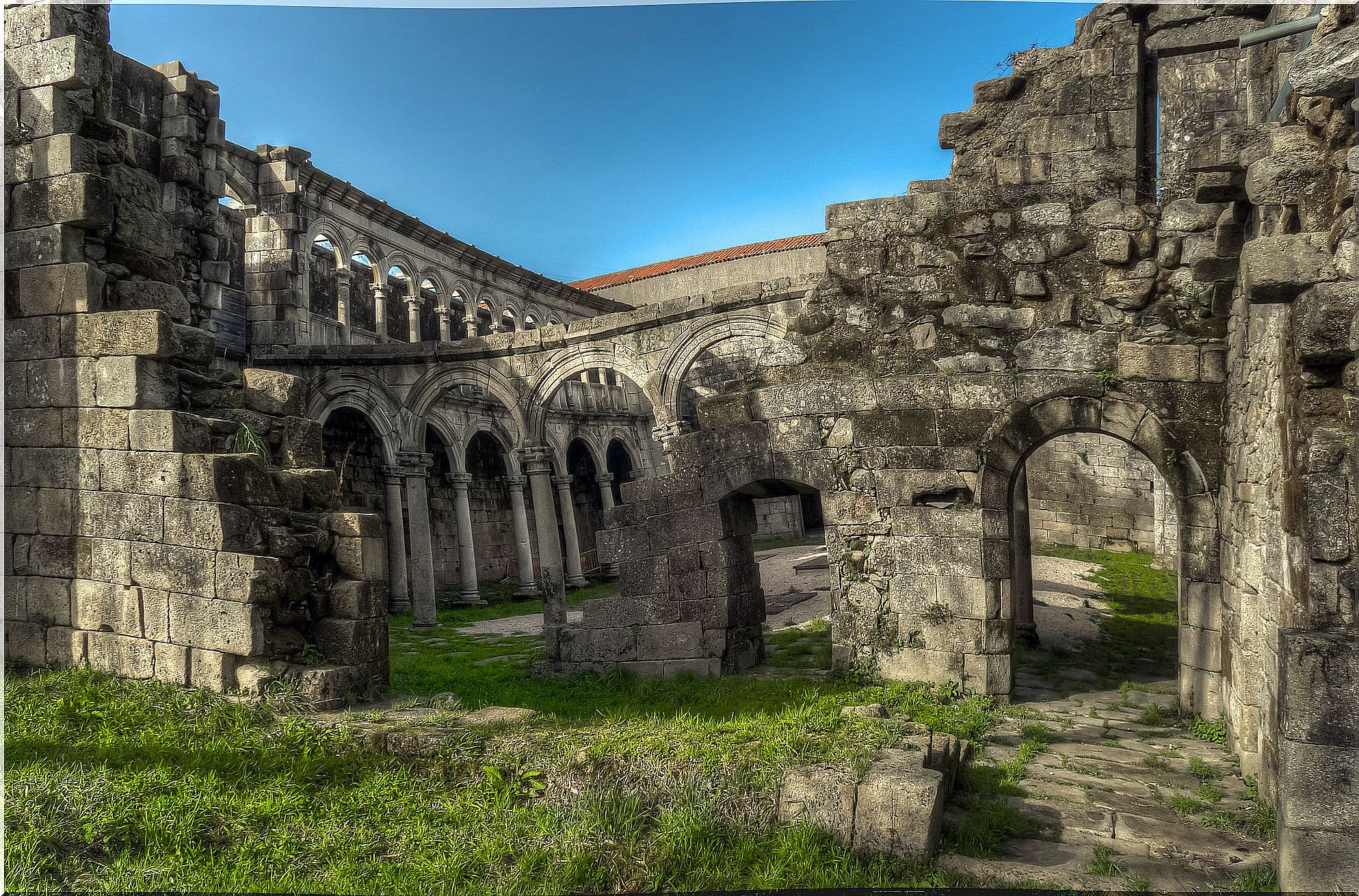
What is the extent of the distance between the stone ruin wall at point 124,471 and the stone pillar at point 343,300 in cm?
1052

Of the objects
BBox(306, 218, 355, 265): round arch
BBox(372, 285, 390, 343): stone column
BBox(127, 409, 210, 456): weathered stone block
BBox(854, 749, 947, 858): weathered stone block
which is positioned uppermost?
BBox(306, 218, 355, 265): round arch

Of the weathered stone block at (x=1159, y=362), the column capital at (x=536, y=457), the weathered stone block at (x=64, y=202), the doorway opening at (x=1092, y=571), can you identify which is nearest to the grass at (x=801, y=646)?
the doorway opening at (x=1092, y=571)

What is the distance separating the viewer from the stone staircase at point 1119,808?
4.02 m

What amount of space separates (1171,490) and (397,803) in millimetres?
6390

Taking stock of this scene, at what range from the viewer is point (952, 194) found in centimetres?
802

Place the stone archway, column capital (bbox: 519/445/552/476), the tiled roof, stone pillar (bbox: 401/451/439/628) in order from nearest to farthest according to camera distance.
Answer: the stone archway, stone pillar (bbox: 401/451/439/628), column capital (bbox: 519/445/552/476), the tiled roof

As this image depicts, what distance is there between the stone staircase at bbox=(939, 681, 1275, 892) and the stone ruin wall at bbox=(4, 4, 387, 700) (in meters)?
4.42

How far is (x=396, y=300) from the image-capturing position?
2005 centimetres

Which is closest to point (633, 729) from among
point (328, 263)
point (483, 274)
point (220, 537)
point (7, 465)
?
point (220, 537)

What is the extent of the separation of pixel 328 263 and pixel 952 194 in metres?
13.9

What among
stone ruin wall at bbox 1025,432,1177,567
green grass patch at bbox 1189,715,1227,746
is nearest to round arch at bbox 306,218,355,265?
stone ruin wall at bbox 1025,432,1177,567

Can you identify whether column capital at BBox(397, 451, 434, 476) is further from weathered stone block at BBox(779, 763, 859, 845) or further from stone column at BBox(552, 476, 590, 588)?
weathered stone block at BBox(779, 763, 859, 845)

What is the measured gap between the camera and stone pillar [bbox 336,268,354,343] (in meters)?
17.4

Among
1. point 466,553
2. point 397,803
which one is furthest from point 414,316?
point 397,803
